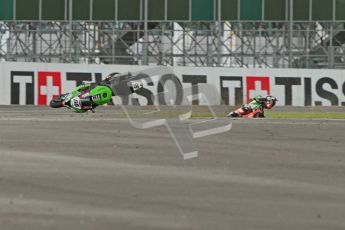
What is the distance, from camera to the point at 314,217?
816cm

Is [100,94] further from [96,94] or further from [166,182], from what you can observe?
[166,182]

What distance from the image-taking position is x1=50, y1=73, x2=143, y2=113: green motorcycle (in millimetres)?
26172

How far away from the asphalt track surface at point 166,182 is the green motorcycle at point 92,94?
991 centimetres

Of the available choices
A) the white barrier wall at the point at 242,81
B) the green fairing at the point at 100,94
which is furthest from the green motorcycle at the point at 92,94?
the white barrier wall at the point at 242,81

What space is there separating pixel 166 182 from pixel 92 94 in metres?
16.8

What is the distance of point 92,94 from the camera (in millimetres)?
26469

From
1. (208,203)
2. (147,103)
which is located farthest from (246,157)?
(147,103)

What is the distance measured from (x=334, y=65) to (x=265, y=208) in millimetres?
30851

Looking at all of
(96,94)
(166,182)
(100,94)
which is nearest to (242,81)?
(100,94)

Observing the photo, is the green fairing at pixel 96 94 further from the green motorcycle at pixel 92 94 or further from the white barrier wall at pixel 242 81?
the white barrier wall at pixel 242 81

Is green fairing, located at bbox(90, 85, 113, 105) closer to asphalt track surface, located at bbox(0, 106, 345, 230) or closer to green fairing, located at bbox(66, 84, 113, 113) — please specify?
green fairing, located at bbox(66, 84, 113, 113)

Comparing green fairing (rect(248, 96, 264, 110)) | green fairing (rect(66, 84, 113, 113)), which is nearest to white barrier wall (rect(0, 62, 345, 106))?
green fairing (rect(66, 84, 113, 113))

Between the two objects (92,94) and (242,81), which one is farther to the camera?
(242,81)

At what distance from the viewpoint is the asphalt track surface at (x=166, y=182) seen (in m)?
7.91
